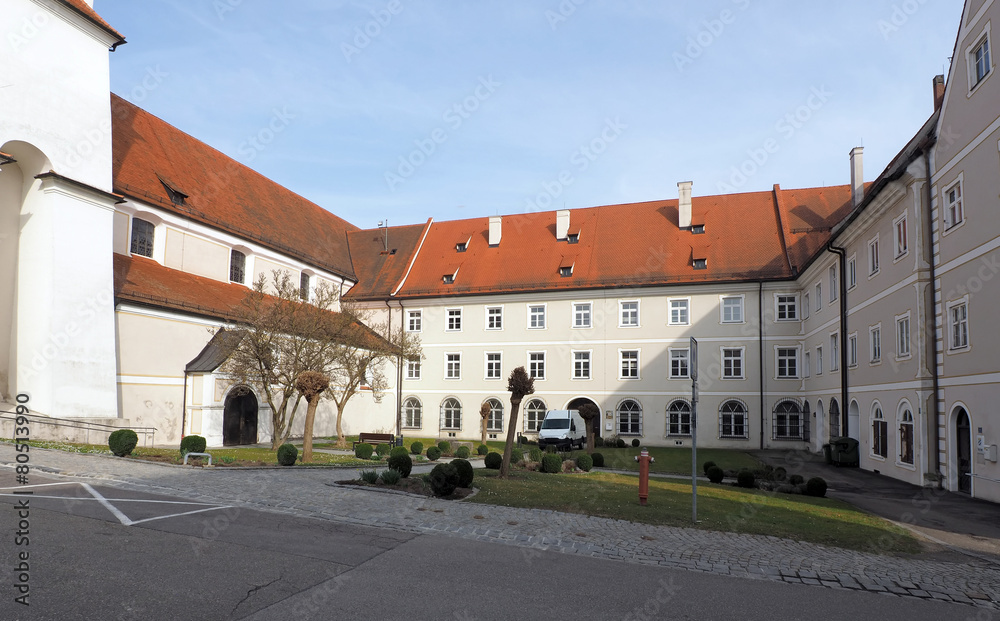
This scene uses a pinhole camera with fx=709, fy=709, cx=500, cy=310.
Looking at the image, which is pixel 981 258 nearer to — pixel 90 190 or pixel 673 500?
pixel 673 500

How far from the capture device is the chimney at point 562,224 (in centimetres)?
4497

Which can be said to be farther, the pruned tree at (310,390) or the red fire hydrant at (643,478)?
the pruned tree at (310,390)

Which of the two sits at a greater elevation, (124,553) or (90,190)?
(90,190)

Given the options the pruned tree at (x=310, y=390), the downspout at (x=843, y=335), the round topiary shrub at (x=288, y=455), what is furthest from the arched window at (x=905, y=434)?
the round topiary shrub at (x=288, y=455)

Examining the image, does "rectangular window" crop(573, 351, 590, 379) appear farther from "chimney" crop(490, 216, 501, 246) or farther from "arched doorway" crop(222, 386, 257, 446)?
"arched doorway" crop(222, 386, 257, 446)

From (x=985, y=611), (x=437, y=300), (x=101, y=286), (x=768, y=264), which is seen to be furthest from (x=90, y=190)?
(x=768, y=264)

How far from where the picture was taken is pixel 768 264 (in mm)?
38812

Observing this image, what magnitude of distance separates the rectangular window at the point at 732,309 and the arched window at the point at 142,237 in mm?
29007

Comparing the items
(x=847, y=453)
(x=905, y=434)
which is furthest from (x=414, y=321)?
(x=905, y=434)

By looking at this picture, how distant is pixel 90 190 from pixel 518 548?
2378cm

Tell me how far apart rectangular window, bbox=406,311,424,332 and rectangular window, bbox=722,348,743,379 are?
59.8 feet

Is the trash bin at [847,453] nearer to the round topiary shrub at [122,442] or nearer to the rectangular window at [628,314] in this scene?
the rectangular window at [628,314]

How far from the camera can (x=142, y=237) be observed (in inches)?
1225

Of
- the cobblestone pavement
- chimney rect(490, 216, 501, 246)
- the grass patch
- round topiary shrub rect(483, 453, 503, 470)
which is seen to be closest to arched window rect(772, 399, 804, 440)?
chimney rect(490, 216, 501, 246)
